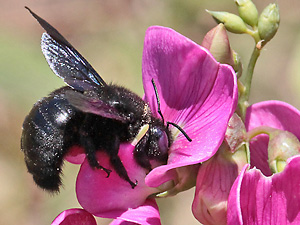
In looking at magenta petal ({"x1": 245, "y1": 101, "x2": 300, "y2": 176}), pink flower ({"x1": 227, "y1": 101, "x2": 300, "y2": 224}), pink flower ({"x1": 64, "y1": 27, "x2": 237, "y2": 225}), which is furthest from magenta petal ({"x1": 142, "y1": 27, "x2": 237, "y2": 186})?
magenta petal ({"x1": 245, "y1": 101, "x2": 300, "y2": 176})

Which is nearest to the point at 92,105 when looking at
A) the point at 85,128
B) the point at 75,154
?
the point at 85,128

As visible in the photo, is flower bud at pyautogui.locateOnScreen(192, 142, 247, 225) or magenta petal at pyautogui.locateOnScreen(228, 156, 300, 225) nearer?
magenta petal at pyautogui.locateOnScreen(228, 156, 300, 225)

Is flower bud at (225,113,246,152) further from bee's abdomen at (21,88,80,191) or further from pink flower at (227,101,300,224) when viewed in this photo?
bee's abdomen at (21,88,80,191)

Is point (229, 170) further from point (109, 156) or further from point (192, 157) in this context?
point (109, 156)

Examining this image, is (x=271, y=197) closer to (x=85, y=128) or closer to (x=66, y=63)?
(x=85, y=128)

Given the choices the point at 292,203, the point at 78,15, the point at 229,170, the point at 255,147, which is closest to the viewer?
the point at 292,203

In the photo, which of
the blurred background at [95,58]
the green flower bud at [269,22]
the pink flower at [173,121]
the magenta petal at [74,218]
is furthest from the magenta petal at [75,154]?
the blurred background at [95,58]

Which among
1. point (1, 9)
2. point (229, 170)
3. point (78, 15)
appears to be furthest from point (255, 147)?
point (1, 9)
